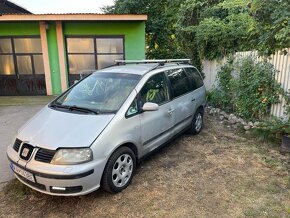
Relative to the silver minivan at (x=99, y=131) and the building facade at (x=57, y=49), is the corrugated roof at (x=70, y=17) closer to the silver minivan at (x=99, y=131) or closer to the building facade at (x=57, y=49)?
the building facade at (x=57, y=49)

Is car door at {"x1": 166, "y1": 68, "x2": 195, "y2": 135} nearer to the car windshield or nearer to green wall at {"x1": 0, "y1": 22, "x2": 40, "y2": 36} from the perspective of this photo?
the car windshield

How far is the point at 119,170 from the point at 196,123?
2790 millimetres

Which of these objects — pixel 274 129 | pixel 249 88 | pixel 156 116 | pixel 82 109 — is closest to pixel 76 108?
pixel 82 109

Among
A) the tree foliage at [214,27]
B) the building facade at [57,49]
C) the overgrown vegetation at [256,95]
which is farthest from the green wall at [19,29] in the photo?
the overgrown vegetation at [256,95]

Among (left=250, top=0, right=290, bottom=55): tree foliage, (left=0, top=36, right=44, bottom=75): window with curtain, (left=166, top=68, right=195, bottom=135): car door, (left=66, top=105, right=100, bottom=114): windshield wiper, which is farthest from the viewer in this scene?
(left=0, top=36, right=44, bottom=75): window with curtain

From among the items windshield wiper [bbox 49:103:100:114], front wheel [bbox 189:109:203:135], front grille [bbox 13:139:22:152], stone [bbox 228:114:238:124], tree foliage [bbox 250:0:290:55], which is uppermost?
tree foliage [bbox 250:0:290:55]

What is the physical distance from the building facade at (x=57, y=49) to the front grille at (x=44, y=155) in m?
8.41

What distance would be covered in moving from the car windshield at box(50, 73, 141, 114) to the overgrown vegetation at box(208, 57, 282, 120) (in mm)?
3529

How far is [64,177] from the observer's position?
8.86 feet

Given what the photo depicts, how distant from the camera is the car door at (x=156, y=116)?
3.68 metres

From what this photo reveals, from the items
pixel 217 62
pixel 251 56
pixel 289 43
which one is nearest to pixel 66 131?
pixel 289 43

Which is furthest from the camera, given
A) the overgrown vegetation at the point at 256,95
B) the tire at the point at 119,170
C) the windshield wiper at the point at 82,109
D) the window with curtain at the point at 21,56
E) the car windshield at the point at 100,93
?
the window with curtain at the point at 21,56

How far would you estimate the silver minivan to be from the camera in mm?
2793

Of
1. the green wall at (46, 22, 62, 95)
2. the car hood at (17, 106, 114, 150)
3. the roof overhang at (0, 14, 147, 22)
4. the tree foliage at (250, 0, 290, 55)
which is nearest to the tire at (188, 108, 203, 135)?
the tree foliage at (250, 0, 290, 55)
